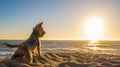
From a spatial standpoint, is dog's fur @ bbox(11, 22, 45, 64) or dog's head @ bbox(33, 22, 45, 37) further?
dog's head @ bbox(33, 22, 45, 37)

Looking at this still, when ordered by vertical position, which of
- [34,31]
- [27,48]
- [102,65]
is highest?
[34,31]

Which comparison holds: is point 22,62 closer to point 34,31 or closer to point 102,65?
point 34,31

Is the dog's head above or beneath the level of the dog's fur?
above

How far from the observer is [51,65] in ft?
28.8

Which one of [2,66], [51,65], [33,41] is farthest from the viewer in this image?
[33,41]

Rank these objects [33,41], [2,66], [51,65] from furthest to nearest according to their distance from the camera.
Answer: [33,41]
[51,65]
[2,66]

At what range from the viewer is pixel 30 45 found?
924 cm

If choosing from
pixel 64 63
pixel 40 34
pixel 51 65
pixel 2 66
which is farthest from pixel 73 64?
pixel 2 66

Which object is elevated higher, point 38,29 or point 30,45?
point 38,29

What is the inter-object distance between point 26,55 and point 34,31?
1.07 metres

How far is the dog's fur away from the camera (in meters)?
8.93

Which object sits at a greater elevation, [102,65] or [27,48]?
[27,48]

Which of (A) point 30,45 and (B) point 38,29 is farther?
(B) point 38,29

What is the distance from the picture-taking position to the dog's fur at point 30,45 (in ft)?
29.3
